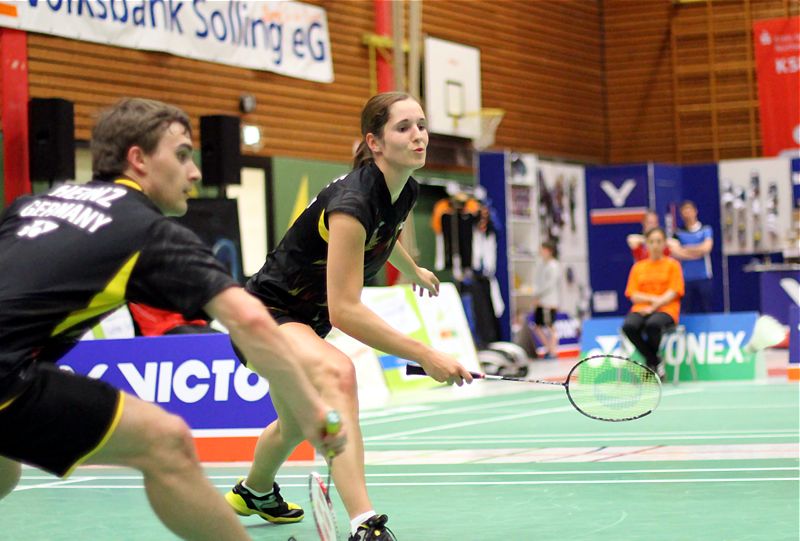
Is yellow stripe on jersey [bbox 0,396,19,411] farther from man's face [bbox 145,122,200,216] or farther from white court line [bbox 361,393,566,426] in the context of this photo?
white court line [bbox 361,393,566,426]

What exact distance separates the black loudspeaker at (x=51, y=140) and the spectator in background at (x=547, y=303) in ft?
27.8

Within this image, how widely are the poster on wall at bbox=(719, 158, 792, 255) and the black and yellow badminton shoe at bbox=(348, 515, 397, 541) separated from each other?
16214 millimetres

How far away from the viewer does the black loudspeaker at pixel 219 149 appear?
1278 centimetres

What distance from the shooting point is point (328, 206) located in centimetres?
418

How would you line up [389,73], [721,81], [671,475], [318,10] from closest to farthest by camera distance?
[671,475]
[318,10]
[389,73]
[721,81]

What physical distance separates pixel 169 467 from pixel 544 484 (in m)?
3.24

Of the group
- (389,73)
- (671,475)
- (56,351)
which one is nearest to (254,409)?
(671,475)

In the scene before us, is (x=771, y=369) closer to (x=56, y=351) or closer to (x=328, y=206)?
(x=328, y=206)

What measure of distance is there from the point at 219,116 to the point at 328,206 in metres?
8.83

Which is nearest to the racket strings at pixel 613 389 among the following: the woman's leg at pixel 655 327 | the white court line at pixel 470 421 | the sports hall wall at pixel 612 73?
the white court line at pixel 470 421

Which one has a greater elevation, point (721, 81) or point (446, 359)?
point (721, 81)

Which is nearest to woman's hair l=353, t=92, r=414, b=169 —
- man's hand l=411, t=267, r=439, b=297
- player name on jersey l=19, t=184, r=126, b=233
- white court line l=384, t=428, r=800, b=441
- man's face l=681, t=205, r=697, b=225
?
man's hand l=411, t=267, r=439, b=297

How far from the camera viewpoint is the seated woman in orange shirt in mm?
11805

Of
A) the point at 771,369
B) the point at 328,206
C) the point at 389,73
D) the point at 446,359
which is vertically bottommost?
the point at 771,369
